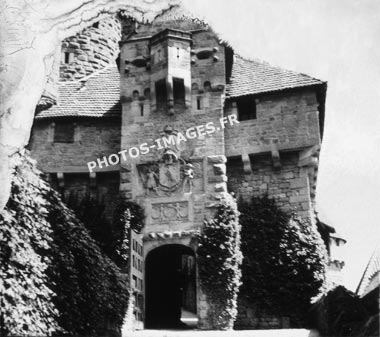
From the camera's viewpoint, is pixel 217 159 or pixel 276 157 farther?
pixel 276 157

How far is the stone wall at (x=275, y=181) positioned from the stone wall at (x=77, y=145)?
3033mm

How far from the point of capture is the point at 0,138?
5.02 metres

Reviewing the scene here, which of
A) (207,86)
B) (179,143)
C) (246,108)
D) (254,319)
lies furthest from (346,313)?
(207,86)

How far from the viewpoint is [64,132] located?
14.4m

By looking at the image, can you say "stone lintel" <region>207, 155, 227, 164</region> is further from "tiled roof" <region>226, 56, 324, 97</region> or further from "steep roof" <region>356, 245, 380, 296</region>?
"steep roof" <region>356, 245, 380, 296</region>

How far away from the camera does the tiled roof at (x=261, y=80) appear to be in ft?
43.8

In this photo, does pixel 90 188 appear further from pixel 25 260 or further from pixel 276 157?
pixel 25 260

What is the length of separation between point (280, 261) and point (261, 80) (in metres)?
4.44

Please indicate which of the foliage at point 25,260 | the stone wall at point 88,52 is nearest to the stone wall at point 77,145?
the stone wall at point 88,52

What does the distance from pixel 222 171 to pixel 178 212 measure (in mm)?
1313

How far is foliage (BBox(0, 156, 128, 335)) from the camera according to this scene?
5.92 meters

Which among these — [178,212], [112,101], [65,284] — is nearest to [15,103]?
[65,284]

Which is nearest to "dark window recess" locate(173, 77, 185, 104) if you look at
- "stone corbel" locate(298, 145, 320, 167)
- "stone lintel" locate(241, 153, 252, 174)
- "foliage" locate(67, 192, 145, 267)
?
"stone lintel" locate(241, 153, 252, 174)

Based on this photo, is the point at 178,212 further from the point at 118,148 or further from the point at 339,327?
the point at 339,327
